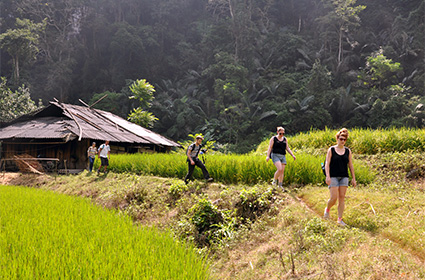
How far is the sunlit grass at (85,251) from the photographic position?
9.83ft

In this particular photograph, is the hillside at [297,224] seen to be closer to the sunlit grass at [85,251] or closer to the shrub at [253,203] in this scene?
the shrub at [253,203]

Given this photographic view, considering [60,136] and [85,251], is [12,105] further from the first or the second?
[85,251]

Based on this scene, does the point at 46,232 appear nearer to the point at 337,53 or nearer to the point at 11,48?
the point at 11,48

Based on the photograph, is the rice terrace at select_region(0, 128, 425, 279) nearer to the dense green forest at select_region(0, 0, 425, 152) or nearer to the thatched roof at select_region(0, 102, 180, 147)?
the thatched roof at select_region(0, 102, 180, 147)

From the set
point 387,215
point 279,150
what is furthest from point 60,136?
point 387,215

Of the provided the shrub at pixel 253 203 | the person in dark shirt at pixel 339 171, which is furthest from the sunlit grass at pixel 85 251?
the person in dark shirt at pixel 339 171

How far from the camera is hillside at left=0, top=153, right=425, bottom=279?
12.1ft

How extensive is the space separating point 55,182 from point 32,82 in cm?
3043

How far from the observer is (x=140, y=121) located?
25078 mm

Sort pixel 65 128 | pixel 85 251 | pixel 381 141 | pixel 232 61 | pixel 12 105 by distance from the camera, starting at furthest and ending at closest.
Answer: pixel 232 61 → pixel 12 105 → pixel 65 128 → pixel 381 141 → pixel 85 251

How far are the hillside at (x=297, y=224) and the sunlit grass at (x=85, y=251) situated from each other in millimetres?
1101

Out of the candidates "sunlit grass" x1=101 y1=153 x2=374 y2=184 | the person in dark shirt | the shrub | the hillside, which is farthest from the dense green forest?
the person in dark shirt

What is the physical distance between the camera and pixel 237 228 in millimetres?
5961

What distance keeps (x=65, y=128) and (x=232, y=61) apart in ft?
74.8
